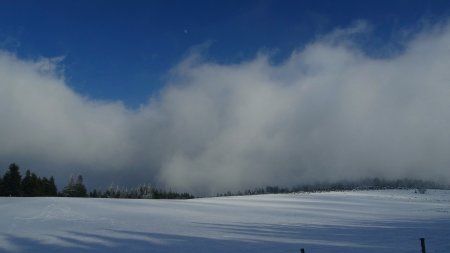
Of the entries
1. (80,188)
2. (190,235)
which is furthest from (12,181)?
(190,235)

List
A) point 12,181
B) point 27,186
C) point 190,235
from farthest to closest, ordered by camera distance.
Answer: point 27,186 < point 12,181 < point 190,235

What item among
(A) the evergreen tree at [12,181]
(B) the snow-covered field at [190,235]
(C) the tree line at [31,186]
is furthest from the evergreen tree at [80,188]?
(B) the snow-covered field at [190,235]

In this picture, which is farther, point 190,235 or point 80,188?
point 80,188

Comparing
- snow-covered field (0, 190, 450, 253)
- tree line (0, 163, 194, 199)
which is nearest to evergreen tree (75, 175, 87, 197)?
tree line (0, 163, 194, 199)

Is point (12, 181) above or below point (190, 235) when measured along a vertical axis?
above

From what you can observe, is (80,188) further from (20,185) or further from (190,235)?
(190,235)

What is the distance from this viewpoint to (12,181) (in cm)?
8662

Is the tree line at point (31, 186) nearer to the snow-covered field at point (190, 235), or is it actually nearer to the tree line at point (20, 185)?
the tree line at point (20, 185)

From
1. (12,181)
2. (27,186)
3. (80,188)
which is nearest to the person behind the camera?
(12,181)

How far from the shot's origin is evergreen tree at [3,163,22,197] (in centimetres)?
8606

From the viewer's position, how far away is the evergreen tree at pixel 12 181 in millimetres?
86062

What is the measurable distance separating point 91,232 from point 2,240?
5522 mm

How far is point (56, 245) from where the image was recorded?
970 inches

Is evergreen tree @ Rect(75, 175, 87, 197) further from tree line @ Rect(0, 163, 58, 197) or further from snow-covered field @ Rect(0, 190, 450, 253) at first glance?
snow-covered field @ Rect(0, 190, 450, 253)
